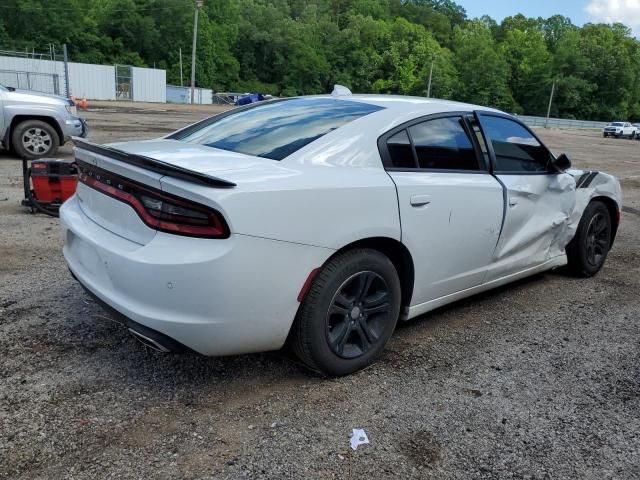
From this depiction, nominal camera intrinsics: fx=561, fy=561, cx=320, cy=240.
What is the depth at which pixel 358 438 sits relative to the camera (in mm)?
2525

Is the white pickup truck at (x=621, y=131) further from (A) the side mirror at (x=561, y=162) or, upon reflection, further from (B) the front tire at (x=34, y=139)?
(A) the side mirror at (x=561, y=162)

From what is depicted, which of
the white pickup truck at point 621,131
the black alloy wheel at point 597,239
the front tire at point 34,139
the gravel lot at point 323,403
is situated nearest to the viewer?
the gravel lot at point 323,403

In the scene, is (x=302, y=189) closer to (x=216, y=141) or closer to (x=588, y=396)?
(x=216, y=141)

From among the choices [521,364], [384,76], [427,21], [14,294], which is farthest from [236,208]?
[427,21]

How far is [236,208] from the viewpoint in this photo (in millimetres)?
2424

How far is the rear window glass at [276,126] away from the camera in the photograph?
121 inches

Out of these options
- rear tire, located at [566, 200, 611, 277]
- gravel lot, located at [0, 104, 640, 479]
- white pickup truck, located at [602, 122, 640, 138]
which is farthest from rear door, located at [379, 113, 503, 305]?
white pickup truck, located at [602, 122, 640, 138]

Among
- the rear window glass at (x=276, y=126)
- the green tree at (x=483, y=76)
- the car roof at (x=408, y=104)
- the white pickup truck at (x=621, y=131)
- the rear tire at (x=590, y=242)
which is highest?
the green tree at (x=483, y=76)

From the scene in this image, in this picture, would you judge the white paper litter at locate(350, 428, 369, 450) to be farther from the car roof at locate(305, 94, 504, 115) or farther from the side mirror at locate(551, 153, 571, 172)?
the side mirror at locate(551, 153, 571, 172)

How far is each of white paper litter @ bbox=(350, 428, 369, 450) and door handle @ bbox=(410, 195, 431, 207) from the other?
4.11ft

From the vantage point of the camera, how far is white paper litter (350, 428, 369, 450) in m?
2.48

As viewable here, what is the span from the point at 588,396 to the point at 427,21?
13809cm

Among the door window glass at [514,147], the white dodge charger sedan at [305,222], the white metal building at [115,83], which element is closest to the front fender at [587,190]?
the door window glass at [514,147]

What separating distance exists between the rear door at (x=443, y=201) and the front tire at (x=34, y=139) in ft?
26.3
